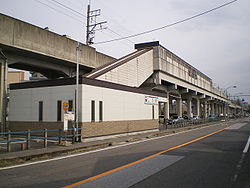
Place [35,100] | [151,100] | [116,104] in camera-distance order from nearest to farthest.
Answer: [35,100]
[116,104]
[151,100]

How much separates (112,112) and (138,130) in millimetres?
4975

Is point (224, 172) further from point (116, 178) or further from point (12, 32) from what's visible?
point (12, 32)

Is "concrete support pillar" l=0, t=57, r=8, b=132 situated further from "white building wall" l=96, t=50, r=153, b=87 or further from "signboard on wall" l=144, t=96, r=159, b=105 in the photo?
"signboard on wall" l=144, t=96, r=159, b=105

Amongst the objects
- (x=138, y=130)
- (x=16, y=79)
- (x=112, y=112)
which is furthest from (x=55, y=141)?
(x=16, y=79)

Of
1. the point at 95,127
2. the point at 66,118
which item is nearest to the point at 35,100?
the point at 66,118

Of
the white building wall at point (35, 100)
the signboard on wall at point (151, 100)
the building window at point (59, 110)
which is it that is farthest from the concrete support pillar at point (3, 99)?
the signboard on wall at point (151, 100)

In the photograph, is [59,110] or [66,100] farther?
[59,110]

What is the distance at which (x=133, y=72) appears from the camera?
86.9ft

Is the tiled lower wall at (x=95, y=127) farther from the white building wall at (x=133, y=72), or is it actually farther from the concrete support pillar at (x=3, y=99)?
the white building wall at (x=133, y=72)

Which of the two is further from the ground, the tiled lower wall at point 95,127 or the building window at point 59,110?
the building window at point 59,110

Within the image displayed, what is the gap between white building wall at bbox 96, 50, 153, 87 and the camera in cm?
2189

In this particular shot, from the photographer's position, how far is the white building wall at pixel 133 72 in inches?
862

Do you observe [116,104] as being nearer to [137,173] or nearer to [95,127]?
[95,127]

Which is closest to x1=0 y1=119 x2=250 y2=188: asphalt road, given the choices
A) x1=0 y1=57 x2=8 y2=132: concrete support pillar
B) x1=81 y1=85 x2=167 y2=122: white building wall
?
x1=81 y1=85 x2=167 y2=122: white building wall
